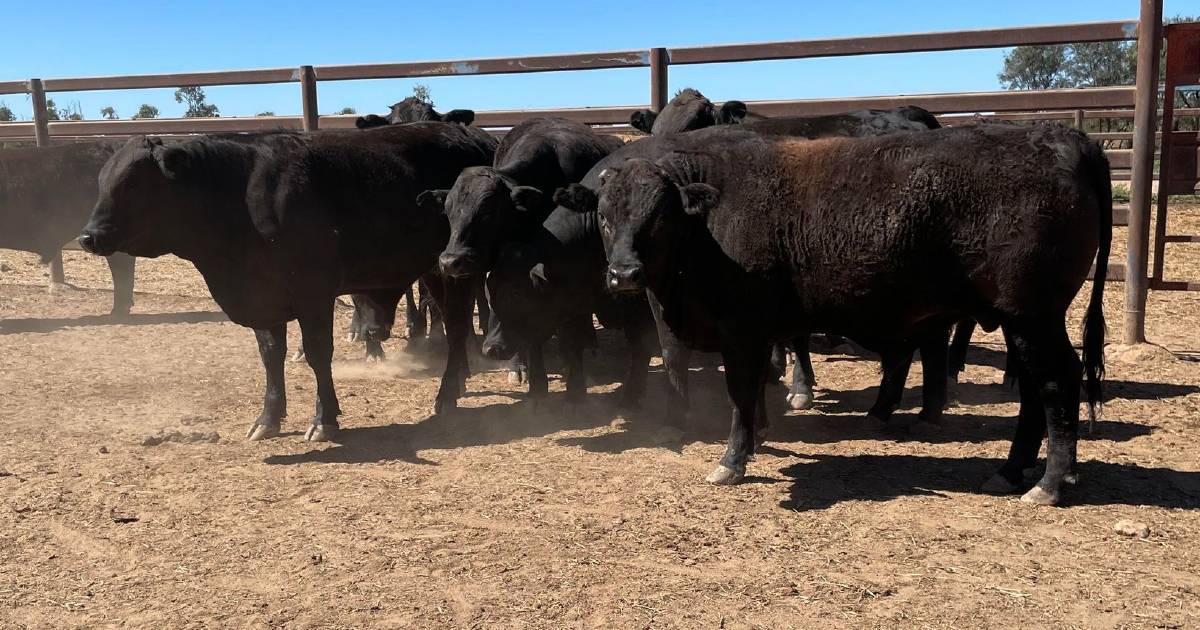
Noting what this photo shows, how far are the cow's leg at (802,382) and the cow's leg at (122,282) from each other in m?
7.31

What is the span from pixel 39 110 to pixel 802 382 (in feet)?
38.2

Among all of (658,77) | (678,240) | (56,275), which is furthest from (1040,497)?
(56,275)

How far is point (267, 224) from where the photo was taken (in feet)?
20.5

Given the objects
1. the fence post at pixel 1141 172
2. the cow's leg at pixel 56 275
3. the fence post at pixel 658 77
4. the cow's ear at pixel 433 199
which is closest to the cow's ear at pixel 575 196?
the cow's ear at pixel 433 199

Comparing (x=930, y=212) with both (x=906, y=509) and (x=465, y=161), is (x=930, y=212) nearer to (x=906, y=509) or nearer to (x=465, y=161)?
(x=906, y=509)

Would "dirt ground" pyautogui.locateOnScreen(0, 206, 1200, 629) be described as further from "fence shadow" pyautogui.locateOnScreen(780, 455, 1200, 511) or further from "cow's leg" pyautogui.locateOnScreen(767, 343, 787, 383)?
"cow's leg" pyautogui.locateOnScreen(767, 343, 787, 383)

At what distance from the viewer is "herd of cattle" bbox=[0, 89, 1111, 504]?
471cm

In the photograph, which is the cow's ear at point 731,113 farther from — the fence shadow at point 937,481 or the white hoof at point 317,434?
the white hoof at point 317,434

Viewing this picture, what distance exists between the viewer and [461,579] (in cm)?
407

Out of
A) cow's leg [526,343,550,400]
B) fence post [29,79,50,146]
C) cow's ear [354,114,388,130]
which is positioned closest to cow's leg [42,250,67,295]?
fence post [29,79,50,146]

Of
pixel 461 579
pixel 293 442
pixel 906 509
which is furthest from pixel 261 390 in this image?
pixel 906 509

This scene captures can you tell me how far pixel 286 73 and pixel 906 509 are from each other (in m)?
9.28

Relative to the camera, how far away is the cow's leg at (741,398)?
17.3 ft

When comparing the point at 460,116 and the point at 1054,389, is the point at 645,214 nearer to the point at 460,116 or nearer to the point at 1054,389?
the point at 1054,389
